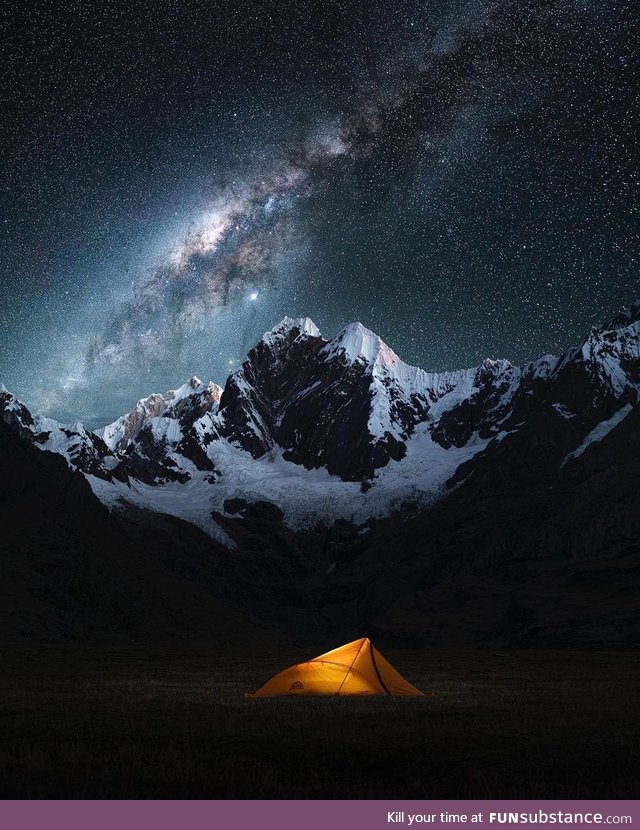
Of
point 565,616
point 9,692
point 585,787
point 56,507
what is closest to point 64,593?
point 56,507

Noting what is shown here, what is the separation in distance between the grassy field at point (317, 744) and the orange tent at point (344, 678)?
1.73 meters

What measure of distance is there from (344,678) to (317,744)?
572 inches

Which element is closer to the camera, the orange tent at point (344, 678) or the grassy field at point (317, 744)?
the grassy field at point (317, 744)

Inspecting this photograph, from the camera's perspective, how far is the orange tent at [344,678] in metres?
35.6

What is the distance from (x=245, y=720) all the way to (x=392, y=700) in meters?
8.40

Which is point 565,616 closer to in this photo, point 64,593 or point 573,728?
point 64,593

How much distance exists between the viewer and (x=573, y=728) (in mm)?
25125

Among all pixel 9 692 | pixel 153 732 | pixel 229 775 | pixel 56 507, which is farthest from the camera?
pixel 56 507

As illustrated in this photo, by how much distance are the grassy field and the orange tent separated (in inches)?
68.0

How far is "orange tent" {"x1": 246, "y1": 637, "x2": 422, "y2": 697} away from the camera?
3559cm

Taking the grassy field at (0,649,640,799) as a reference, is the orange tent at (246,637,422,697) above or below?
above

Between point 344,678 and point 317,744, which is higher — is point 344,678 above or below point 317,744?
above

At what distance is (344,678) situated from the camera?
35.7 meters

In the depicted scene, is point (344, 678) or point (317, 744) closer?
point (317, 744)
